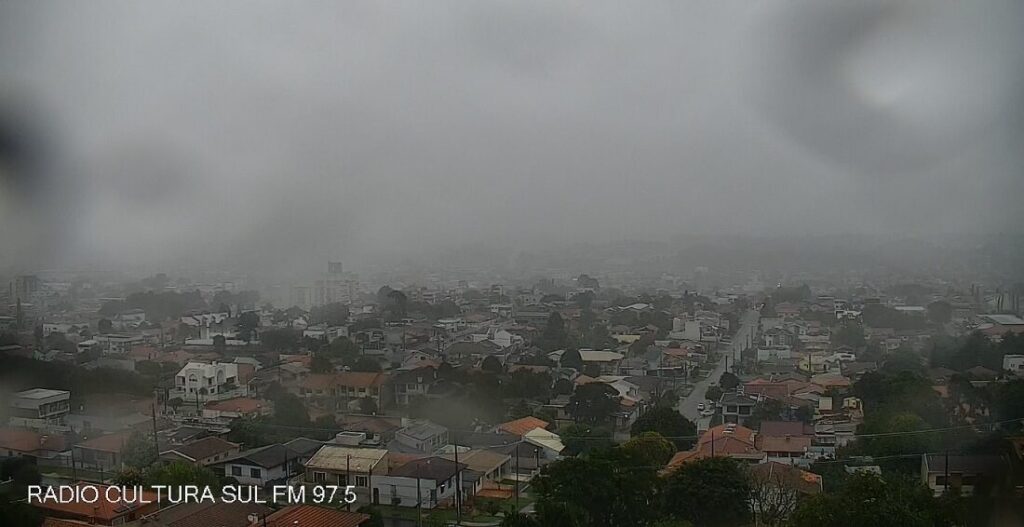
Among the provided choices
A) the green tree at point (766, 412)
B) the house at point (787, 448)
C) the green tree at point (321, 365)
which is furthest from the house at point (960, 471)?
the green tree at point (321, 365)

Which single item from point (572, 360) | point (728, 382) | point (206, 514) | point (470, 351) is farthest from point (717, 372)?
point (206, 514)

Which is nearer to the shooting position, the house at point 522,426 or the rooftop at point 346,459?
the rooftop at point 346,459

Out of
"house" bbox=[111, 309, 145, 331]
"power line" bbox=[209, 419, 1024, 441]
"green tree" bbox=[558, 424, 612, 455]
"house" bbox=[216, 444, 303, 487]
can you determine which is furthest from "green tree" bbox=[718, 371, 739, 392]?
"house" bbox=[111, 309, 145, 331]

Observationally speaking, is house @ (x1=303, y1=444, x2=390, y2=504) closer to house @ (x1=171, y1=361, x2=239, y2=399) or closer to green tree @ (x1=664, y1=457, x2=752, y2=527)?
green tree @ (x1=664, y1=457, x2=752, y2=527)

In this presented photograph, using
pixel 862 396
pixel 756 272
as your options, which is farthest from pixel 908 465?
pixel 756 272

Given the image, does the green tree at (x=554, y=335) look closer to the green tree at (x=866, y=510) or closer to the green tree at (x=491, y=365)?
the green tree at (x=491, y=365)
